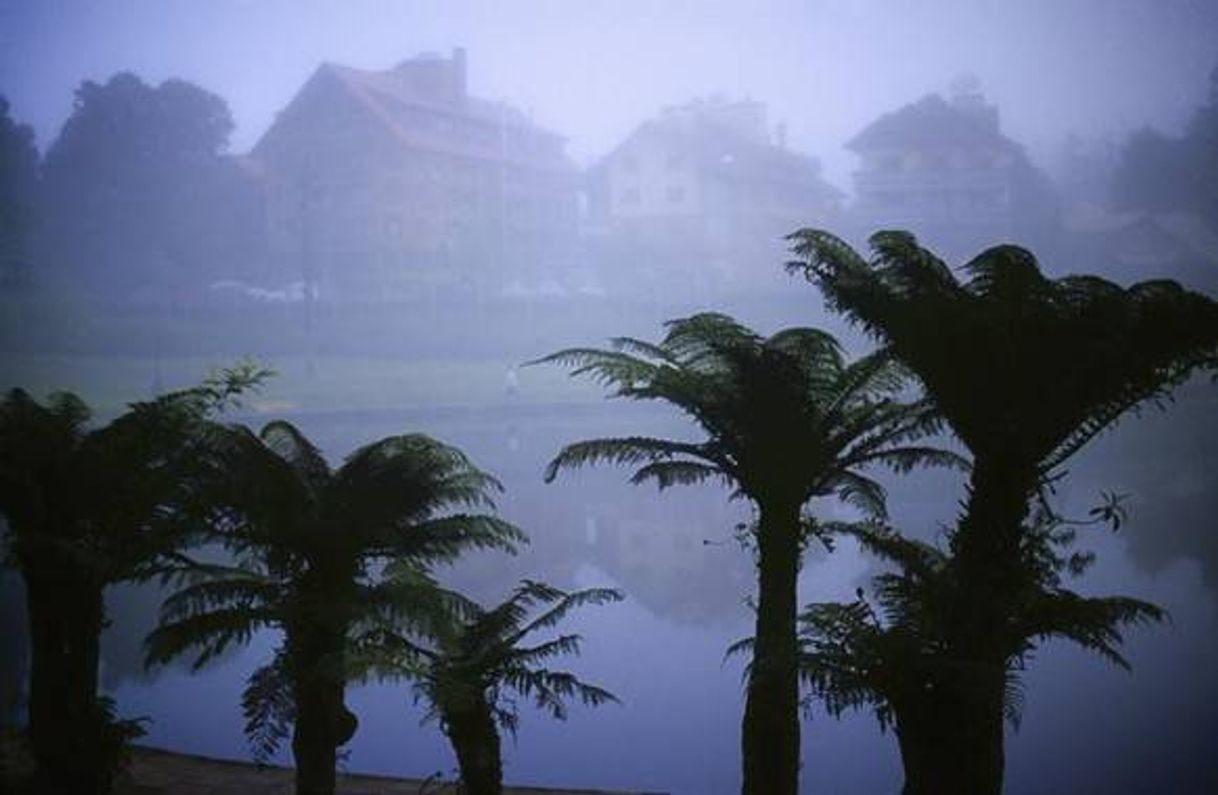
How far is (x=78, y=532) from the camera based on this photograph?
6902mm

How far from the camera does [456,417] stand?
3098 cm

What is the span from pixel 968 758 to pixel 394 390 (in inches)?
1138

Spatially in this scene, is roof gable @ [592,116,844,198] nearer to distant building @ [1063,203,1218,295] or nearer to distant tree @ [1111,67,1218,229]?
distant building @ [1063,203,1218,295]

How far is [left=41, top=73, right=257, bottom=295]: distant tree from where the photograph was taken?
3662 cm

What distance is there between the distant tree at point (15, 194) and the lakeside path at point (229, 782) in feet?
103

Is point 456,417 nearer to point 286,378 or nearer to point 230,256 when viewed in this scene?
point 286,378

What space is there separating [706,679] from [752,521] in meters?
7.39

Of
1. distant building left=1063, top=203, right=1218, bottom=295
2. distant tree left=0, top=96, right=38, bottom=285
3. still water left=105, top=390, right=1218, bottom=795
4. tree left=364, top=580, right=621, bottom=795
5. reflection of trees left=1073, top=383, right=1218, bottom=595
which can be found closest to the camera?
tree left=364, top=580, right=621, bottom=795

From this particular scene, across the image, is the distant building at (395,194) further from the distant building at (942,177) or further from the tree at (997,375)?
the tree at (997,375)

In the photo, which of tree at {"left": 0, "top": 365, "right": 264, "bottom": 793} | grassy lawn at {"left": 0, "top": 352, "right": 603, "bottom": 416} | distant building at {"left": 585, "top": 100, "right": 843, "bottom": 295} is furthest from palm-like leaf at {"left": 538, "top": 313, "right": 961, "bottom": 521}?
distant building at {"left": 585, "top": 100, "right": 843, "bottom": 295}

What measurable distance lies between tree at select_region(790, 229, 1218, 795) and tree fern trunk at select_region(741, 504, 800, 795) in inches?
39.0

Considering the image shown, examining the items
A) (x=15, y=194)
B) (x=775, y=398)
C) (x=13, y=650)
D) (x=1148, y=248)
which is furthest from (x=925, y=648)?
(x=1148, y=248)

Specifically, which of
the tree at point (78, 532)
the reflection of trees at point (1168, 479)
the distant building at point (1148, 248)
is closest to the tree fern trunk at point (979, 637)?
the tree at point (78, 532)

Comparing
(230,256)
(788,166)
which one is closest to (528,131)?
(788,166)
